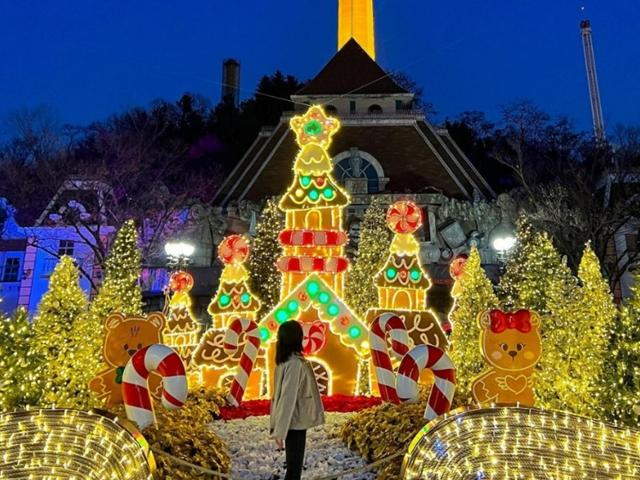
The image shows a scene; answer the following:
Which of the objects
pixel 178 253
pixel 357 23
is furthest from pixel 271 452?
pixel 357 23

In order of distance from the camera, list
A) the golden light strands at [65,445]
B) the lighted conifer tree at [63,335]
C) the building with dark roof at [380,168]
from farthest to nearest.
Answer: the building with dark roof at [380,168]
the lighted conifer tree at [63,335]
the golden light strands at [65,445]

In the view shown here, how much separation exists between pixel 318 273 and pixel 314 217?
1277 mm

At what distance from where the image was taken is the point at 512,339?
803 cm

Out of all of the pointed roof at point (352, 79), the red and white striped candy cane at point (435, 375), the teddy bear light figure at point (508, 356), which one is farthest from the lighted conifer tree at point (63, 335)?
the pointed roof at point (352, 79)

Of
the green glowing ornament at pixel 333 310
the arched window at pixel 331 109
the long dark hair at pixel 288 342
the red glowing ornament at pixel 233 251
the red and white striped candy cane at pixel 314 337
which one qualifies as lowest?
the long dark hair at pixel 288 342

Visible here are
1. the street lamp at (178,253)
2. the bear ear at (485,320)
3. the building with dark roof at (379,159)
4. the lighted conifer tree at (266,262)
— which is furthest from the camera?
the building with dark roof at (379,159)

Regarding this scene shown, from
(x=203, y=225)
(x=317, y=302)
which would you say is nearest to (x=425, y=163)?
(x=203, y=225)

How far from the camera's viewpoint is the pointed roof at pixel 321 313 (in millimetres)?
10461

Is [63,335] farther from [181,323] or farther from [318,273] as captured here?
[318,273]

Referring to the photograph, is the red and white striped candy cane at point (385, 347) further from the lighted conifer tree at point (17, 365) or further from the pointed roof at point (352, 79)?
the pointed roof at point (352, 79)

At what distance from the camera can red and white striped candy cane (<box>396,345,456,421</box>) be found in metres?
6.19

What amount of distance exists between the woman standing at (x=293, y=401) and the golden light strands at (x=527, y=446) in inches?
46.7

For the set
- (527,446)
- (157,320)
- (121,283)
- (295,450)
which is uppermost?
(121,283)

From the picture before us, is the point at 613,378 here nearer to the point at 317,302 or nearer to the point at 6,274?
the point at 317,302
